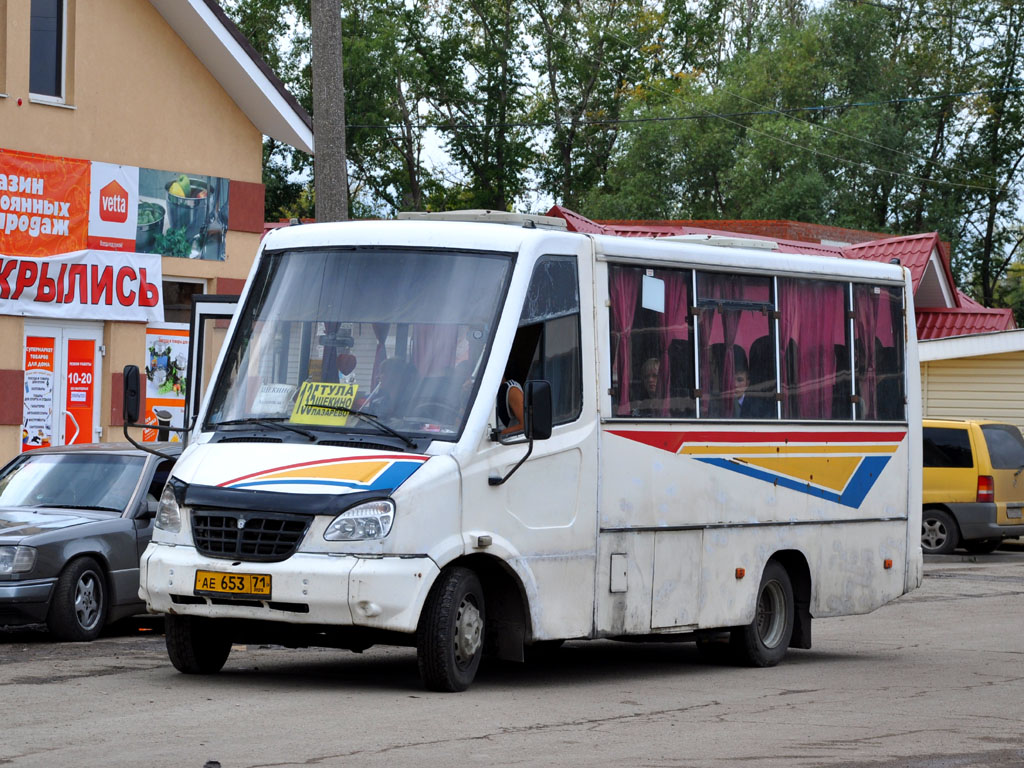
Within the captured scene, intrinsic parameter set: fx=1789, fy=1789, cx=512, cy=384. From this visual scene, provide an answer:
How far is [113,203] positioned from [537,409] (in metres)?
13.4

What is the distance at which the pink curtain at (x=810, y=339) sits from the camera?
42.2ft

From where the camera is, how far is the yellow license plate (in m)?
9.68

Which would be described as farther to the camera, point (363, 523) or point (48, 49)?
point (48, 49)

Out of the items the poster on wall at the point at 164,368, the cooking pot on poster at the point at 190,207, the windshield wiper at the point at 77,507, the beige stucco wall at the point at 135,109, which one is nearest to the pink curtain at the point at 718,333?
the windshield wiper at the point at 77,507

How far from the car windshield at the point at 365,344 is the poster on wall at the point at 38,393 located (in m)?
11.3

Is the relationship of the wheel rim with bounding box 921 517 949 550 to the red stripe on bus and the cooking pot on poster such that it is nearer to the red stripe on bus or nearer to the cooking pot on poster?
the cooking pot on poster

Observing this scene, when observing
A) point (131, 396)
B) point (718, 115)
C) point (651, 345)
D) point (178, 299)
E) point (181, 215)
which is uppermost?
point (718, 115)

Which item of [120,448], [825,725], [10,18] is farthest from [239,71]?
[825,725]

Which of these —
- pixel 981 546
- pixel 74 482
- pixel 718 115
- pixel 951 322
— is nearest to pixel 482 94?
pixel 718 115

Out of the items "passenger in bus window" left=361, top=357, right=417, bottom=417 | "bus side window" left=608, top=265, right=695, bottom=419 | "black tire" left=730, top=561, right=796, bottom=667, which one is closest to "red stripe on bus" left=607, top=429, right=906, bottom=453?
"bus side window" left=608, top=265, right=695, bottom=419

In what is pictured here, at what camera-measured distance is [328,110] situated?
56.2 feet

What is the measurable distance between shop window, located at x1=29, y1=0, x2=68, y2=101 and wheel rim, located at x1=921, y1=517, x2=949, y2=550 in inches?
527

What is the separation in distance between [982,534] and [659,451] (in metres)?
15.0

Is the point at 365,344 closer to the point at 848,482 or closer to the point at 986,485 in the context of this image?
the point at 848,482
